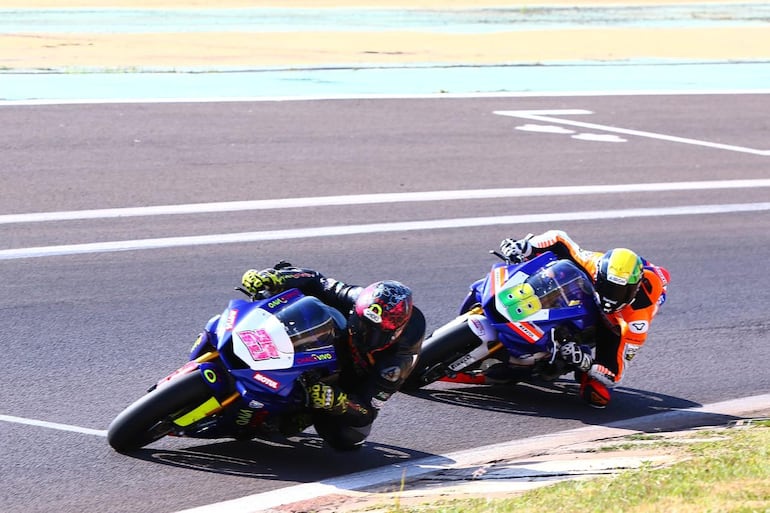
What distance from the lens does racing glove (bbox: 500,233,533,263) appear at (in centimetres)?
937

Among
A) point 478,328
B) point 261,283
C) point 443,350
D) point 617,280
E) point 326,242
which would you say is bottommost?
point 326,242

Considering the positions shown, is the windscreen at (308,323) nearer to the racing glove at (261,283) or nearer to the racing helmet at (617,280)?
the racing glove at (261,283)

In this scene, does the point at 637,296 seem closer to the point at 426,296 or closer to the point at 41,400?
the point at 426,296

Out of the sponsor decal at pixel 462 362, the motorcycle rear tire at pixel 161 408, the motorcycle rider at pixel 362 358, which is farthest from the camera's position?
the sponsor decal at pixel 462 362

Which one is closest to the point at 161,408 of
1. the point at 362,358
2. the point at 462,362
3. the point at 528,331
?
the point at 362,358

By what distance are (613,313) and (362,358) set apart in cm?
224

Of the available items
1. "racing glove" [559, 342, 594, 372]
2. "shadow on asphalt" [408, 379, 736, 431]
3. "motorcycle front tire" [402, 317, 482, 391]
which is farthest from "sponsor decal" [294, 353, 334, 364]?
"racing glove" [559, 342, 594, 372]

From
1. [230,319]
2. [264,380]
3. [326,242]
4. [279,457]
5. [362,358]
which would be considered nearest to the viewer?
[264,380]

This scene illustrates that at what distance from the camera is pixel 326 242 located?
12.8 metres

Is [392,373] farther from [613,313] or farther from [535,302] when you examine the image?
[613,313]

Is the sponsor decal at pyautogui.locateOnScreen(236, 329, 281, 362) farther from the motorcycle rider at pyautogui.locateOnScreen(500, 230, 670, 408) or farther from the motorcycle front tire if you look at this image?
the motorcycle rider at pyautogui.locateOnScreen(500, 230, 670, 408)

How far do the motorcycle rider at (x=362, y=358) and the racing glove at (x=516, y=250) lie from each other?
5.17 feet

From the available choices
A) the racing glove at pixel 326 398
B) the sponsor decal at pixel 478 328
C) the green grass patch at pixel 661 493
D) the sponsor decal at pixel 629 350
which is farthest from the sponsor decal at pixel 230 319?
the sponsor decal at pixel 629 350

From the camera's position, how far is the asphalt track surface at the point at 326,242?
772 cm
